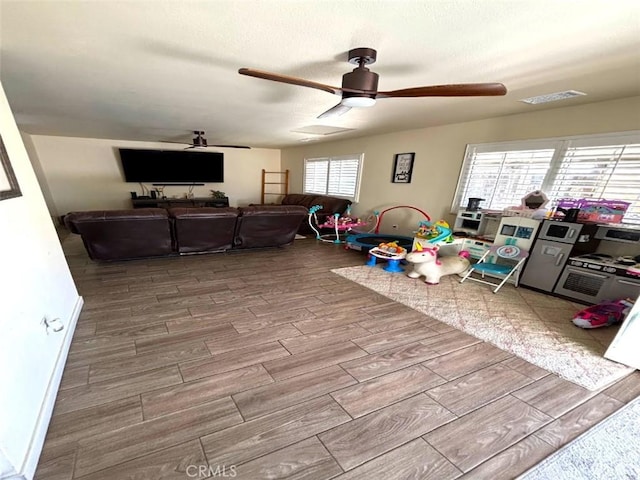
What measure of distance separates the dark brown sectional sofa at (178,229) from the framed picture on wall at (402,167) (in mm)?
2054

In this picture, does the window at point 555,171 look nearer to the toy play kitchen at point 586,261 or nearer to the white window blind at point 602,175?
the white window blind at point 602,175

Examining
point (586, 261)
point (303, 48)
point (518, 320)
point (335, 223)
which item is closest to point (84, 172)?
point (335, 223)

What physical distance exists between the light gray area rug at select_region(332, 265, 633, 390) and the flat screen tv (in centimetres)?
576

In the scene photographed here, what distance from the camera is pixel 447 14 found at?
4.73 ft

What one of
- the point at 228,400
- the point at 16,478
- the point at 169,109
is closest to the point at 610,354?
the point at 228,400

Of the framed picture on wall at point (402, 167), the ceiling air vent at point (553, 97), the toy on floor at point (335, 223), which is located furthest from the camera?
the toy on floor at point (335, 223)

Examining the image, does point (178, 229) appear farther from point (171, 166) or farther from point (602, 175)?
point (602, 175)

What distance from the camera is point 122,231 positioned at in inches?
140

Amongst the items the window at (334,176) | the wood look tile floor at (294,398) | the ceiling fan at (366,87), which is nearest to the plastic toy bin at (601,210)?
the wood look tile floor at (294,398)

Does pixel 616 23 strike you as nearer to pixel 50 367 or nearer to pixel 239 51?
pixel 239 51

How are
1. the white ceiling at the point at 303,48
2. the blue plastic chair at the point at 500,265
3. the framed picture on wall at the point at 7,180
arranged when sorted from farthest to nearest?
the blue plastic chair at the point at 500,265 < the framed picture on wall at the point at 7,180 < the white ceiling at the point at 303,48

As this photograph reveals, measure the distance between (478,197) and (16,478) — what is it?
5084mm

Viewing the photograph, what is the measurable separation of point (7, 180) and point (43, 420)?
4.63 feet

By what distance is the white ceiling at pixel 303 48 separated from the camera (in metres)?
1.43
